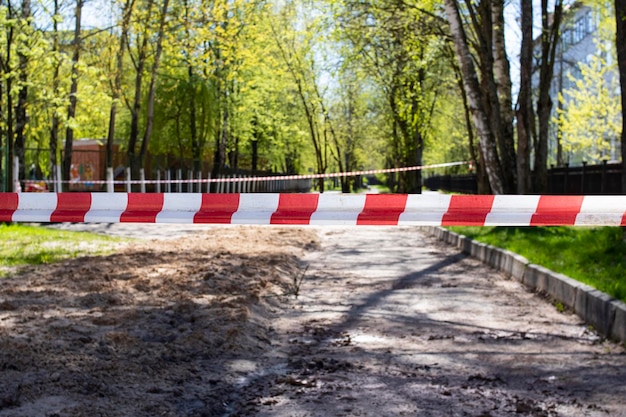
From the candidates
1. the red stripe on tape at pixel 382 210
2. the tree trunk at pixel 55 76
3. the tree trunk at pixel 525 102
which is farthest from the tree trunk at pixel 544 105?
the red stripe on tape at pixel 382 210

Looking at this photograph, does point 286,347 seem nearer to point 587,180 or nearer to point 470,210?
point 470,210

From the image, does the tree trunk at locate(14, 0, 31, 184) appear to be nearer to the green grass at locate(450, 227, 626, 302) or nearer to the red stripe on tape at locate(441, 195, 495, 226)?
the green grass at locate(450, 227, 626, 302)

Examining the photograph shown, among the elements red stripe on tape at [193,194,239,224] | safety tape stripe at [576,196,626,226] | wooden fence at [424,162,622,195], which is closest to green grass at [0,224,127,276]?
red stripe on tape at [193,194,239,224]

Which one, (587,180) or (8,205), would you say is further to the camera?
(587,180)

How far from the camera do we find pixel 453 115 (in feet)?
159

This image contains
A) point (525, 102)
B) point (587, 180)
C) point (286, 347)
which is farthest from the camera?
point (587, 180)

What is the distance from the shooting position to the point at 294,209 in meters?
5.58

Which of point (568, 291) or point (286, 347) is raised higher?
point (568, 291)

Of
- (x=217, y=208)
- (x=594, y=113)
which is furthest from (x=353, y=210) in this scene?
(x=594, y=113)

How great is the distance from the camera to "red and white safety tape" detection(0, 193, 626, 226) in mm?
5574

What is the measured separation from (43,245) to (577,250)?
8.24 m

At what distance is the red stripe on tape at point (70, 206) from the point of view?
5.70 m

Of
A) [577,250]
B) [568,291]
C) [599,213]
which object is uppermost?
[599,213]

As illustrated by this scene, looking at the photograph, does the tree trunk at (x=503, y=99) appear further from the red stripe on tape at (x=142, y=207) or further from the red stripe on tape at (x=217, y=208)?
the red stripe on tape at (x=142, y=207)
